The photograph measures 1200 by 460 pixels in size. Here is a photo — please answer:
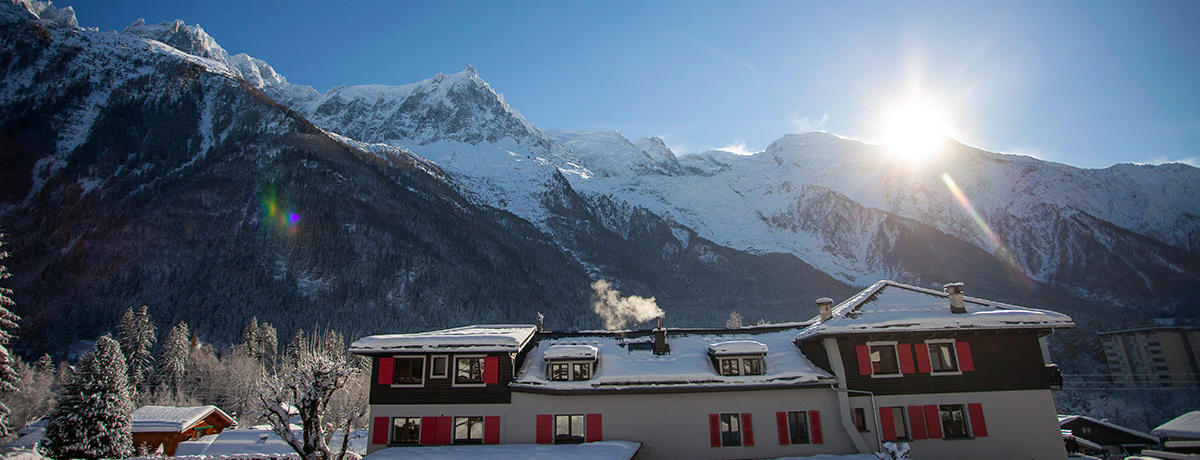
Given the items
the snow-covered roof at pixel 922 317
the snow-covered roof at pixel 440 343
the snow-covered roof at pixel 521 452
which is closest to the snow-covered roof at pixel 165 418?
the snow-covered roof at pixel 440 343

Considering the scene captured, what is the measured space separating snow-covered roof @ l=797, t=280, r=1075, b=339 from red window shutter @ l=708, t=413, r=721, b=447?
5505mm

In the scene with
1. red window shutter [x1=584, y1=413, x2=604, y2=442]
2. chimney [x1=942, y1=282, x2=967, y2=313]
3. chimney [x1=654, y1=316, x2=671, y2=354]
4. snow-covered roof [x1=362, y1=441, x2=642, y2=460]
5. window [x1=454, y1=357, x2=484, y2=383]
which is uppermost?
chimney [x1=942, y1=282, x2=967, y2=313]

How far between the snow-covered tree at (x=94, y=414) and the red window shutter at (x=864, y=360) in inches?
1617

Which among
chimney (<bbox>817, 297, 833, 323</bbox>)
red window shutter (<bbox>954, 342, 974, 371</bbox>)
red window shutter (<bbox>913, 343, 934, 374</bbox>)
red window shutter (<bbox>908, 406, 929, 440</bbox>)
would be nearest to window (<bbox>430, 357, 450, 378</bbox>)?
chimney (<bbox>817, 297, 833, 323</bbox>)

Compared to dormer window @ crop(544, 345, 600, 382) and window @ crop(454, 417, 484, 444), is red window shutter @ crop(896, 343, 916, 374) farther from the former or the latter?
window @ crop(454, 417, 484, 444)

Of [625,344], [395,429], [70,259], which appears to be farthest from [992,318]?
[70,259]

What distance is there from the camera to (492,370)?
79.6 ft

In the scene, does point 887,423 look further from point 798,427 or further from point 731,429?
point 731,429

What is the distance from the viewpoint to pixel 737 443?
2386 centimetres

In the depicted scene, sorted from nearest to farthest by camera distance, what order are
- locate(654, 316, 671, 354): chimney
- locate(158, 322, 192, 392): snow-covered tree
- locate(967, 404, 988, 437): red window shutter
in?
locate(967, 404, 988, 437): red window shutter → locate(654, 316, 671, 354): chimney → locate(158, 322, 192, 392): snow-covered tree

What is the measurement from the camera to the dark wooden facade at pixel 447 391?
79.2 ft

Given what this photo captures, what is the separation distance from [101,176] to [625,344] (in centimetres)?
17736

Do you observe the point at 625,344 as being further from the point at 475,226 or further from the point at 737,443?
the point at 475,226

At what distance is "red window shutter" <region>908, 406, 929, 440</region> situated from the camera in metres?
23.7
